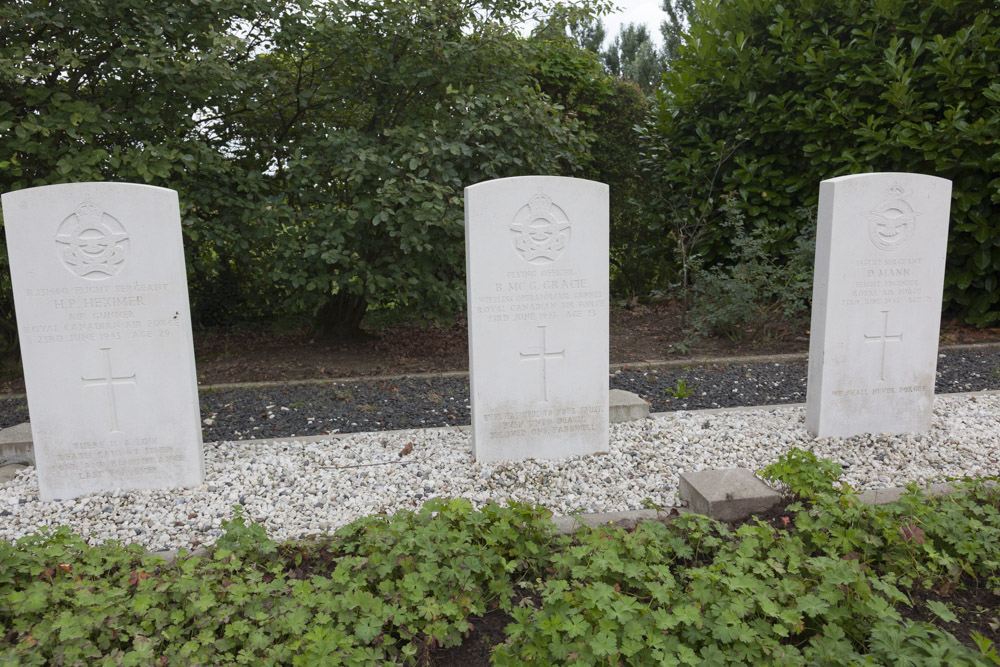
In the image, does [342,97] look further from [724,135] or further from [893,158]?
[893,158]

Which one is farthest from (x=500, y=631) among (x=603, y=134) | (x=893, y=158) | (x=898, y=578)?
(x=603, y=134)

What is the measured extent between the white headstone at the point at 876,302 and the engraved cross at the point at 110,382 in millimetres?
4072

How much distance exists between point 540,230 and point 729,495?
176 centimetres

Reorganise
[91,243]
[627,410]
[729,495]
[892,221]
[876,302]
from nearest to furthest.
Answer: [729,495]
[91,243]
[892,221]
[876,302]
[627,410]

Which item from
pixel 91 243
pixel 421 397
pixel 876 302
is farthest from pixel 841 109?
pixel 91 243

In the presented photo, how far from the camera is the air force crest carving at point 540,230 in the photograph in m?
3.93

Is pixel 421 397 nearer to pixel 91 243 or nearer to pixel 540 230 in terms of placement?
pixel 540 230

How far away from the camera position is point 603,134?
9.70 metres

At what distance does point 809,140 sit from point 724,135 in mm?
1048

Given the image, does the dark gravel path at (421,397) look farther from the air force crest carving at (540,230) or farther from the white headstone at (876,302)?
the air force crest carving at (540,230)

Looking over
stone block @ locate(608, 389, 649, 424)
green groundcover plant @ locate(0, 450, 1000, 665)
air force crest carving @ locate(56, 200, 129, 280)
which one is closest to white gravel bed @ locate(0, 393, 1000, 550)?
stone block @ locate(608, 389, 649, 424)

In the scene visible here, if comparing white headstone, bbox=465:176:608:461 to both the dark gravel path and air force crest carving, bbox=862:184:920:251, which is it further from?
air force crest carving, bbox=862:184:920:251

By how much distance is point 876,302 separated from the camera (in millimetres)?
4305

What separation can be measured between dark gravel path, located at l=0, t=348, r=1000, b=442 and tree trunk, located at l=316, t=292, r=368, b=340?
1.68 metres
